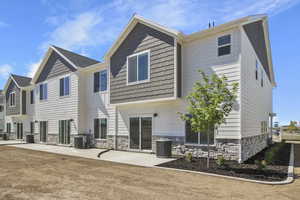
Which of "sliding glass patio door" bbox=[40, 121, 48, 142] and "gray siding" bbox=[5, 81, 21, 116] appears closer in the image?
"sliding glass patio door" bbox=[40, 121, 48, 142]

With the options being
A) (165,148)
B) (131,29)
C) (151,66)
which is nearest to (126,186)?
(165,148)

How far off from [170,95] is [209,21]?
5.87 m

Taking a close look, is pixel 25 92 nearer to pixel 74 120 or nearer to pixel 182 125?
pixel 74 120

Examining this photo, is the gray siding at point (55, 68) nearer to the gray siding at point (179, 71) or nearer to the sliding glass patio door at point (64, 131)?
the sliding glass patio door at point (64, 131)

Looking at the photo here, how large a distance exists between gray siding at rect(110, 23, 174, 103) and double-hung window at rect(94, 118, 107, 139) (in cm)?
242

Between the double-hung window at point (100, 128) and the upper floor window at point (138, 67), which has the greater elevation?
the upper floor window at point (138, 67)

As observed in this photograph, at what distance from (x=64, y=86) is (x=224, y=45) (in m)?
13.1

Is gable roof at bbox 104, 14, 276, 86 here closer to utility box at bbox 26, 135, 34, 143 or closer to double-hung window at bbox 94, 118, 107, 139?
double-hung window at bbox 94, 118, 107, 139

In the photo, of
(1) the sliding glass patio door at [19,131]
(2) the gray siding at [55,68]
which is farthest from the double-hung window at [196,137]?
(1) the sliding glass patio door at [19,131]

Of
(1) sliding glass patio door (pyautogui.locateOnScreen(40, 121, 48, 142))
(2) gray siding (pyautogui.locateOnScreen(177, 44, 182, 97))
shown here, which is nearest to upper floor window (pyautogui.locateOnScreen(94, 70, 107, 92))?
(2) gray siding (pyautogui.locateOnScreen(177, 44, 182, 97))

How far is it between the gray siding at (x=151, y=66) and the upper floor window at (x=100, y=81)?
1828 mm

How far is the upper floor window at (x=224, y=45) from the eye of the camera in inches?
365

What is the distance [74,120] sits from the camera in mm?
15711

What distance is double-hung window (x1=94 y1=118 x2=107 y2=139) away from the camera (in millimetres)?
14500
